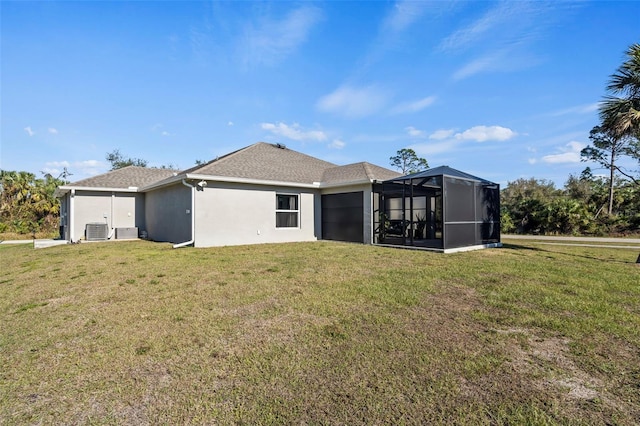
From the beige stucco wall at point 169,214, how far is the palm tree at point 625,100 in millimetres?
13733

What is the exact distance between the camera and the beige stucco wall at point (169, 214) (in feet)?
38.7

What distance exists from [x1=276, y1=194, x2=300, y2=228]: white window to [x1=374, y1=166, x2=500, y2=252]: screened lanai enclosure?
3507 millimetres

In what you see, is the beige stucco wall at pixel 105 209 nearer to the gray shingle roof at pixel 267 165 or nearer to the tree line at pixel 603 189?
the gray shingle roof at pixel 267 165

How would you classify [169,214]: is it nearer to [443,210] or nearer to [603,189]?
[443,210]

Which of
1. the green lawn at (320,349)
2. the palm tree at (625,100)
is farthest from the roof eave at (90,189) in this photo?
the palm tree at (625,100)

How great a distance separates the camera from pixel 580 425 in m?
2.03

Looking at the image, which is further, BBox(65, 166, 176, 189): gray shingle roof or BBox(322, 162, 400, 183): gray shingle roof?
BBox(65, 166, 176, 189): gray shingle roof

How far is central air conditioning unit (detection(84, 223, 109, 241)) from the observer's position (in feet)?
46.6

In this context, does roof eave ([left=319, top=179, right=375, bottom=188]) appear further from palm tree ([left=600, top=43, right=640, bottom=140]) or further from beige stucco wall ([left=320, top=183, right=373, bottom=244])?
palm tree ([left=600, top=43, right=640, bottom=140])

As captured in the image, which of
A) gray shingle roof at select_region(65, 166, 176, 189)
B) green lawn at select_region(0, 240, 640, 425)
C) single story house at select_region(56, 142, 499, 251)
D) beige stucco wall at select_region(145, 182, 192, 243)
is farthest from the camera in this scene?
gray shingle roof at select_region(65, 166, 176, 189)

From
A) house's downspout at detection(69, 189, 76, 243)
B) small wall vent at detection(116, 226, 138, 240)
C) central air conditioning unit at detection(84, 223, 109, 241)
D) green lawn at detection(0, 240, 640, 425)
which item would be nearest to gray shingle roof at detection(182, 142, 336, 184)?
small wall vent at detection(116, 226, 138, 240)

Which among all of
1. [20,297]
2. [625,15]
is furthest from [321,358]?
[625,15]

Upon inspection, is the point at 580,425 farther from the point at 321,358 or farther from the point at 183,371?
the point at 183,371

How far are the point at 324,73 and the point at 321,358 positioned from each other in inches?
558
